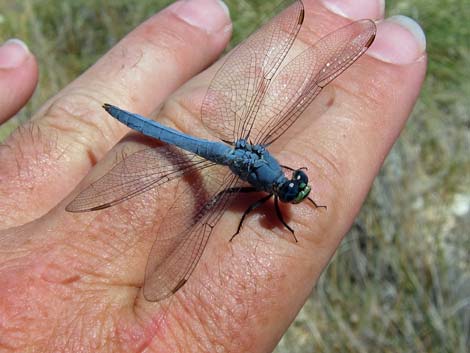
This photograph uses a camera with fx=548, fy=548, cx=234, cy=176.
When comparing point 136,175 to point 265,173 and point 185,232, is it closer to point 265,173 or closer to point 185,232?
point 185,232

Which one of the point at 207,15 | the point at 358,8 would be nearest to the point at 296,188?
the point at 358,8

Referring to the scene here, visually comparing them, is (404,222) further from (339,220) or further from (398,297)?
(339,220)

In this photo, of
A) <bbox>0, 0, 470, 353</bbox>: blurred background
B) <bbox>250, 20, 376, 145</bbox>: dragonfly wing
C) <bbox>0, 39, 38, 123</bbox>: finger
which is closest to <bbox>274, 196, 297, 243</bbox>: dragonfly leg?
<bbox>250, 20, 376, 145</bbox>: dragonfly wing

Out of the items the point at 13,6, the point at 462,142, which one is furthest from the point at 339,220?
the point at 13,6

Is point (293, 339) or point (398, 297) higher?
point (398, 297)

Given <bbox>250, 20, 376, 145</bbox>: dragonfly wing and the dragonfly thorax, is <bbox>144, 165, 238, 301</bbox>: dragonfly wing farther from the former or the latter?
<bbox>250, 20, 376, 145</bbox>: dragonfly wing

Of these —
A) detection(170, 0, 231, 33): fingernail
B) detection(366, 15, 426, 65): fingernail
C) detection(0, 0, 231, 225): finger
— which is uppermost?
detection(366, 15, 426, 65): fingernail

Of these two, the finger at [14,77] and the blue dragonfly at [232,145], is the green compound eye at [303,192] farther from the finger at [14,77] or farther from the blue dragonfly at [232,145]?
the finger at [14,77]
